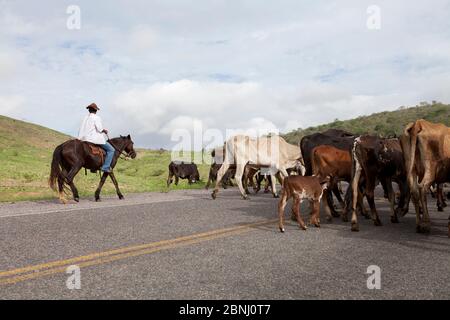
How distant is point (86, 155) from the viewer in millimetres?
14445

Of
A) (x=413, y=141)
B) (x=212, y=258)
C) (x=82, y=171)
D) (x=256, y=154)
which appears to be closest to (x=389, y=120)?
(x=82, y=171)

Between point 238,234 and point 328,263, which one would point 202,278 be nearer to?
point 328,263

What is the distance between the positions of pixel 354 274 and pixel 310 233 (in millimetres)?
2664

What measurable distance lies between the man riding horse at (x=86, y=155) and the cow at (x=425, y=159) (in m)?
9.06

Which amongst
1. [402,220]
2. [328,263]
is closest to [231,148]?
[402,220]

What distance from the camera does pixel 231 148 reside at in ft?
52.5

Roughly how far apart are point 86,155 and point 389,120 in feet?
183

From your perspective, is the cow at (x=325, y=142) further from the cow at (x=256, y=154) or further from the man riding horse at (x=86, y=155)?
the man riding horse at (x=86, y=155)

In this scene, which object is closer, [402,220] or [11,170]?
[402,220]

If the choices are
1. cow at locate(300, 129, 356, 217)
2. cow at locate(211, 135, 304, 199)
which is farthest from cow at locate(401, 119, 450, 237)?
cow at locate(211, 135, 304, 199)

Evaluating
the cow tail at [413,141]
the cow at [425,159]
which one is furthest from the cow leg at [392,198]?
the cow tail at [413,141]

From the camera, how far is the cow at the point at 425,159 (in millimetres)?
7836

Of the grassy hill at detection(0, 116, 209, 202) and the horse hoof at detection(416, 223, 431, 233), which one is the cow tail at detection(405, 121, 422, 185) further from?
the grassy hill at detection(0, 116, 209, 202)

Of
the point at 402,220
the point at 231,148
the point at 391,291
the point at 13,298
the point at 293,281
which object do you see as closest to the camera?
the point at 13,298
